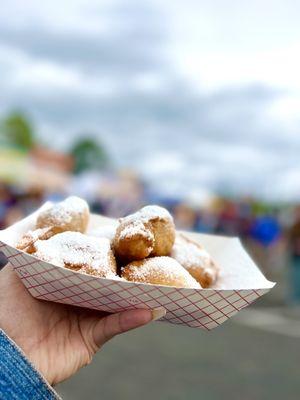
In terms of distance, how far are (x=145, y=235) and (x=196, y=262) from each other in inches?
9.0

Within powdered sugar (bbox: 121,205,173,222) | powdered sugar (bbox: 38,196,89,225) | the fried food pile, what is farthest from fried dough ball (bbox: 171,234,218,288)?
powdered sugar (bbox: 38,196,89,225)

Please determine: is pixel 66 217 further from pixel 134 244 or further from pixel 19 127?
pixel 19 127

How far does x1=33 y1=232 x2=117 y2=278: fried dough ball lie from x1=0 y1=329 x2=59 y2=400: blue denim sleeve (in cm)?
30

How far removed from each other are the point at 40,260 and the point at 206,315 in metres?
0.49

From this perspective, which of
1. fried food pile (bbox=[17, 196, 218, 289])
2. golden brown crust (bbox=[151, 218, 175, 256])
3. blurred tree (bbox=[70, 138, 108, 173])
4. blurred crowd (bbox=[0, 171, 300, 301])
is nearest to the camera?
fried food pile (bbox=[17, 196, 218, 289])

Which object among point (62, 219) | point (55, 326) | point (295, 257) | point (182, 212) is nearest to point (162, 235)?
point (62, 219)

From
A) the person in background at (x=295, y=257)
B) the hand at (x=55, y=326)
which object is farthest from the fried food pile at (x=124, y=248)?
the person in background at (x=295, y=257)

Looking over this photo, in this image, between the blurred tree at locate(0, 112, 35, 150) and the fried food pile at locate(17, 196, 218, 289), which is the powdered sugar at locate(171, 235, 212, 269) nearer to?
the fried food pile at locate(17, 196, 218, 289)

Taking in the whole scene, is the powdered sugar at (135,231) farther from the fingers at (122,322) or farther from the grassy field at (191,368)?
the grassy field at (191,368)

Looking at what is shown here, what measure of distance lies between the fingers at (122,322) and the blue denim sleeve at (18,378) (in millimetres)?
303

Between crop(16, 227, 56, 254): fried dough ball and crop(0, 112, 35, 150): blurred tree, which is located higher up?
crop(16, 227, 56, 254): fried dough ball

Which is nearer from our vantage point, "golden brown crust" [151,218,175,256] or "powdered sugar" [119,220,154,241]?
"powdered sugar" [119,220,154,241]

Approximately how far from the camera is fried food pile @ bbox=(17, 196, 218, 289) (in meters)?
2.00

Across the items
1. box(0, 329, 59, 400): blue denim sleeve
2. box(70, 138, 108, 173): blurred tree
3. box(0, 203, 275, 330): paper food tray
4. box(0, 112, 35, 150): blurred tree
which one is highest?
box(0, 203, 275, 330): paper food tray
